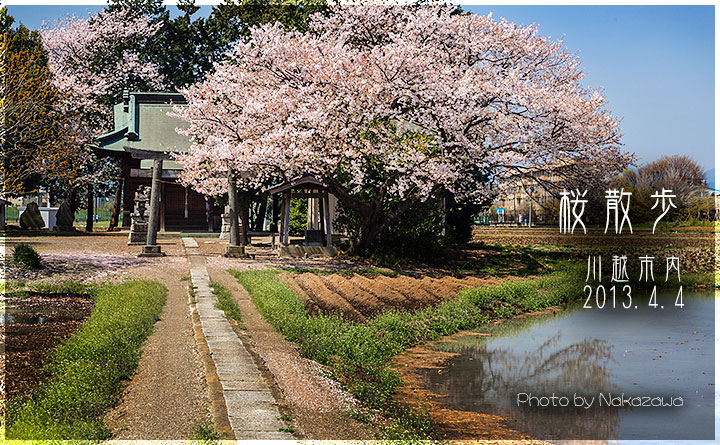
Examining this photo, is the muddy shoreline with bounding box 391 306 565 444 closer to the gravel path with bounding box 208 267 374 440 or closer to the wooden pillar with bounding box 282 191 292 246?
the gravel path with bounding box 208 267 374 440

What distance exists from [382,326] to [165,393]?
7.92 meters

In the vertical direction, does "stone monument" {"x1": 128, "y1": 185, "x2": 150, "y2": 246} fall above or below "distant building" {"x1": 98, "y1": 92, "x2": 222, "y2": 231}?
below

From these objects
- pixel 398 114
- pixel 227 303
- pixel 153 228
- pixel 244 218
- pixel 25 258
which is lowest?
pixel 227 303

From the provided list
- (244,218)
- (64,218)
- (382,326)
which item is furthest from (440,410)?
(64,218)

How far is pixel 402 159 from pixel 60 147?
428 inches

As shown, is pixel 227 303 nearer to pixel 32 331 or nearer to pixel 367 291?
pixel 32 331

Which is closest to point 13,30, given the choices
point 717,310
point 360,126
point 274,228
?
point 274,228

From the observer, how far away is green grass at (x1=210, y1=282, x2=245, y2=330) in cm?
1382

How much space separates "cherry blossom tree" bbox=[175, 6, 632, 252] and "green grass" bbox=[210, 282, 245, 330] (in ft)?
22.0

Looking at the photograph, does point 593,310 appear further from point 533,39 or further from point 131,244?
point 131,244

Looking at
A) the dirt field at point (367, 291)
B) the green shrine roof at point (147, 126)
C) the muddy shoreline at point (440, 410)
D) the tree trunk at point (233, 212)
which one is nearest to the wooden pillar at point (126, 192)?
the green shrine roof at point (147, 126)

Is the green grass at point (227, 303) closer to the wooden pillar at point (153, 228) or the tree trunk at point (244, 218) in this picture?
the wooden pillar at point (153, 228)

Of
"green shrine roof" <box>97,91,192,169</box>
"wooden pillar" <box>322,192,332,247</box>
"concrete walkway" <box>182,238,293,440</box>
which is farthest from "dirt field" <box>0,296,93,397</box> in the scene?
"green shrine roof" <box>97,91,192,169</box>

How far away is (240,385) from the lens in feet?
28.1
